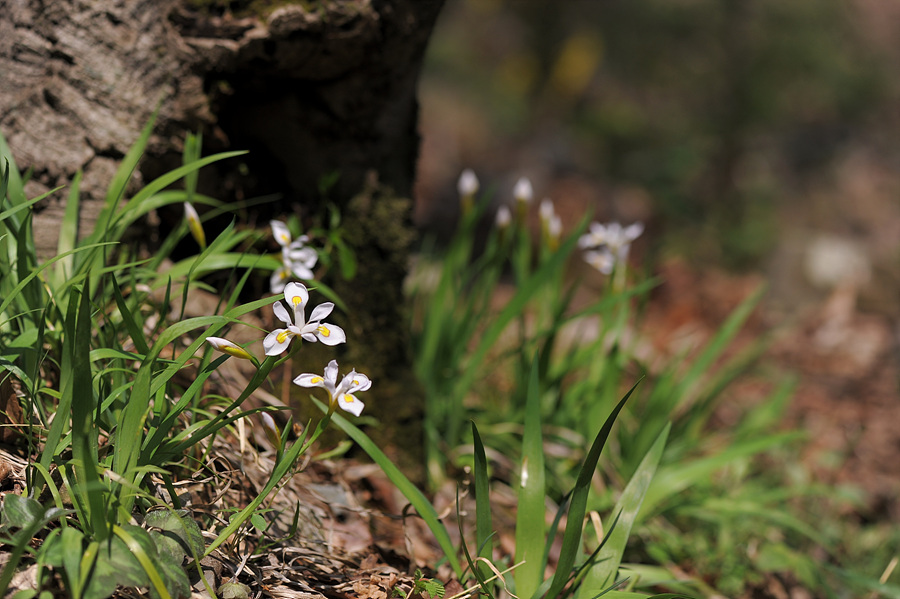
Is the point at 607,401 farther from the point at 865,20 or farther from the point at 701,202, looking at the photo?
the point at 865,20

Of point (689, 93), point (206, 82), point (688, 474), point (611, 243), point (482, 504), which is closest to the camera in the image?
point (482, 504)

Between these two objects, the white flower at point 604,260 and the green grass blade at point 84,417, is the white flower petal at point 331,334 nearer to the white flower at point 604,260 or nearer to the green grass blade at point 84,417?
the green grass blade at point 84,417

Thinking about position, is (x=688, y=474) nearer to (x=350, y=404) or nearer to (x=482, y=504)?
(x=482, y=504)

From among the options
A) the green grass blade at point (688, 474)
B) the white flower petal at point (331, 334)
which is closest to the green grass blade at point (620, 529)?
the green grass blade at point (688, 474)

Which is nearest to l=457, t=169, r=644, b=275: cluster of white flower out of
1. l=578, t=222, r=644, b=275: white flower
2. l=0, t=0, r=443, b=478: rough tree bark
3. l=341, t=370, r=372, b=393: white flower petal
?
l=578, t=222, r=644, b=275: white flower

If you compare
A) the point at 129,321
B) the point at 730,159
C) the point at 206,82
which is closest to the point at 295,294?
the point at 129,321

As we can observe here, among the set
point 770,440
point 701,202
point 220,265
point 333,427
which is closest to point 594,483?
point 770,440
